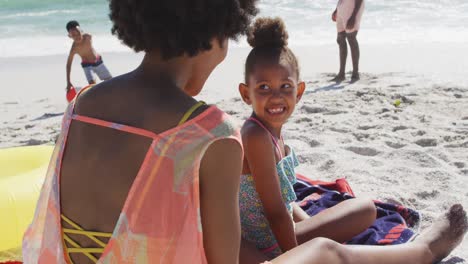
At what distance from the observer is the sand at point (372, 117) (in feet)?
11.2

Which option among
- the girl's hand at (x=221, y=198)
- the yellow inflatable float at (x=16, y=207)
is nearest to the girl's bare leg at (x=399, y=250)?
the girl's hand at (x=221, y=198)

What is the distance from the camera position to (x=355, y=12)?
6.84 metres

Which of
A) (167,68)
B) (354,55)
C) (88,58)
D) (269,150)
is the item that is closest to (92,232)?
(167,68)

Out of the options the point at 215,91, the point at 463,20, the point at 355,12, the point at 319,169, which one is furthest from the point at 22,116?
the point at 463,20

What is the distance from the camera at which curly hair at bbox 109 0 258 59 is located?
1.40 meters

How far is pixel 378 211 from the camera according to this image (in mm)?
2980

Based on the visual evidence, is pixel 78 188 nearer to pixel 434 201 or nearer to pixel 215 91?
pixel 434 201

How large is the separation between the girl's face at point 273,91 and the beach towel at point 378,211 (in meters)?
0.77

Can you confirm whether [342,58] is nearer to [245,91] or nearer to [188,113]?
[245,91]

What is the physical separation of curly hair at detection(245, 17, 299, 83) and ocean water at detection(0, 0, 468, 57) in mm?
6386

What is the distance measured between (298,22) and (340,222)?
10175 millimetres

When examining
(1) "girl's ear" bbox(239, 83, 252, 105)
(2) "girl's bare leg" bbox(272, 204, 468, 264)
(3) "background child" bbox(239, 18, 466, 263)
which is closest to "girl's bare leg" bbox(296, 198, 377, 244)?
(3) "background child" bbox(239, 18, 466, 263)

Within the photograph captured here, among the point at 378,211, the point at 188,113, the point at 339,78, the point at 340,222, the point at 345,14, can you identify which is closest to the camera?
the point at 188,113

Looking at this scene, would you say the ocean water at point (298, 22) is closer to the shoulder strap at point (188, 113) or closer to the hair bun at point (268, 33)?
the hair bun at point (268, 33)
